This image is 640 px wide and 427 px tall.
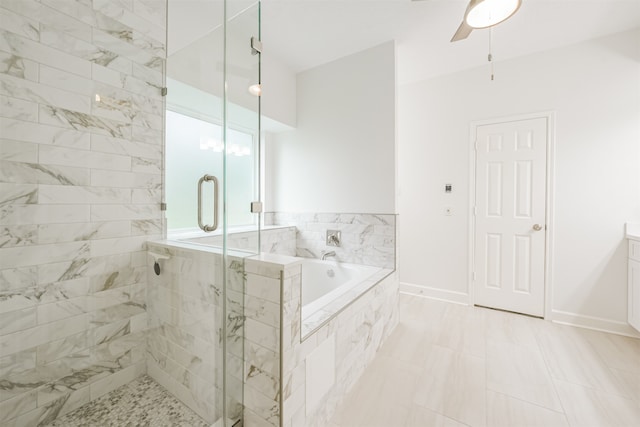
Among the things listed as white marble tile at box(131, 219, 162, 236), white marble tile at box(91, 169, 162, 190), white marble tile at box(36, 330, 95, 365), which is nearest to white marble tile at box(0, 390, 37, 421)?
white marble tile at box(36, 330, 95, 365)

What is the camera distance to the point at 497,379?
1.62 metres

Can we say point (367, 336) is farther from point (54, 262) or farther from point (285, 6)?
point (285, 6)

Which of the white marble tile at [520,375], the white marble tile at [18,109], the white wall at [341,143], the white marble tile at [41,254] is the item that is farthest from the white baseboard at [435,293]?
the white marble tile at [18,109]

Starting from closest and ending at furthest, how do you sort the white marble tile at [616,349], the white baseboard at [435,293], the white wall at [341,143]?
1. the white marble tile at [616,349]
2. the white wall at [341,143]
3. the white baseboard at [435,293]

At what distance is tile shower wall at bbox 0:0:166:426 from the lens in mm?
1213

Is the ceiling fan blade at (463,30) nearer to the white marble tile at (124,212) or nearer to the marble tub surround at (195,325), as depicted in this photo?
the marble tub surround at (195,325)

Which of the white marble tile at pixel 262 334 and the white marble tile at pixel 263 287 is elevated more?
the white marble tile at pixel 263 287

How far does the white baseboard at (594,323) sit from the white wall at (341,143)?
6.32 ft

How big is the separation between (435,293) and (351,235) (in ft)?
4.46

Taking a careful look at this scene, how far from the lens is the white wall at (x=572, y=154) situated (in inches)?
84.7

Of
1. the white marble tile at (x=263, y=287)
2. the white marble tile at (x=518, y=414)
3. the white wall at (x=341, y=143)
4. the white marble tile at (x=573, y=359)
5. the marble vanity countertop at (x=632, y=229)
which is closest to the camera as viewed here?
the white marble tile at (x=263, y=287)

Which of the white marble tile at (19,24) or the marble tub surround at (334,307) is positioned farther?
the marble tub surround at (334,307)

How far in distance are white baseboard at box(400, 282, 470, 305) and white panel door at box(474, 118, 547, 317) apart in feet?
0.48

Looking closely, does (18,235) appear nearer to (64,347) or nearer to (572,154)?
(64,347)
